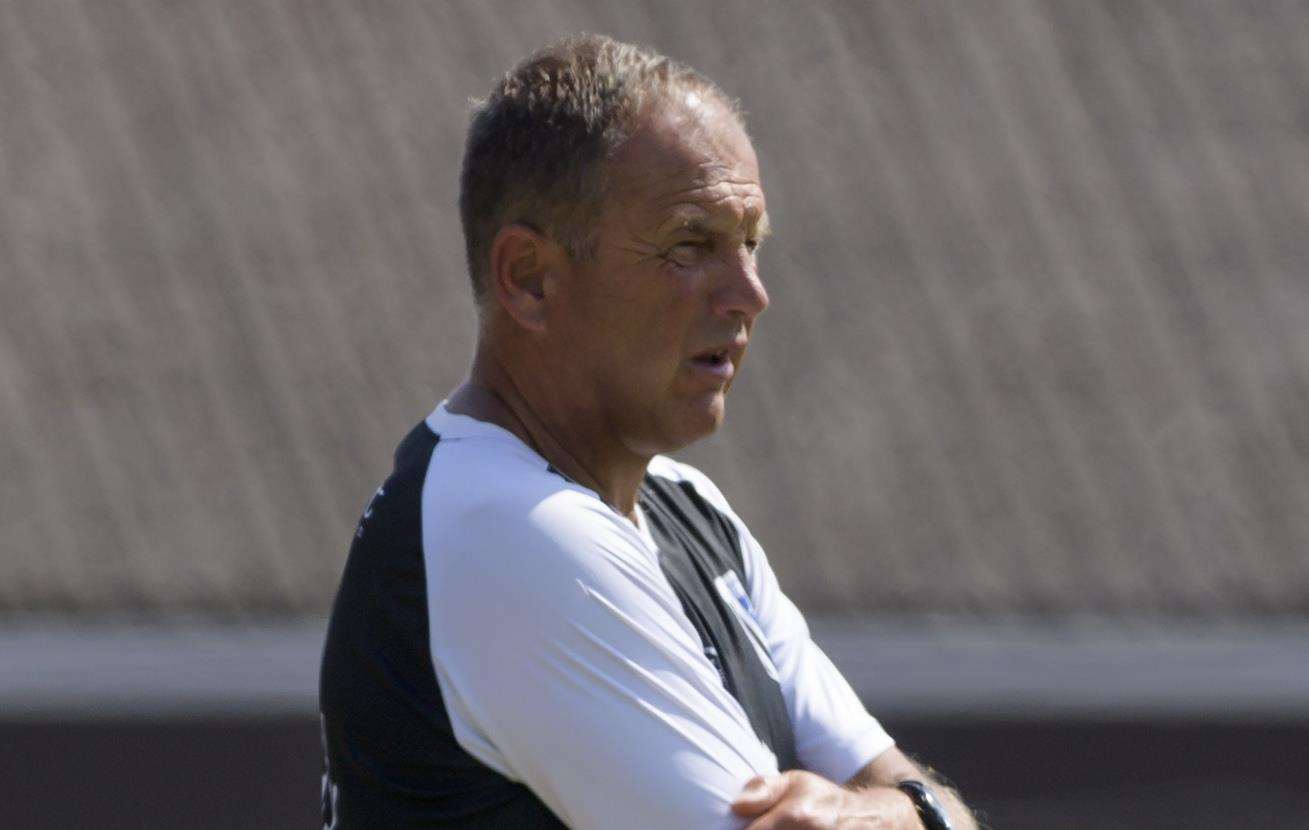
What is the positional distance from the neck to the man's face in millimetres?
21

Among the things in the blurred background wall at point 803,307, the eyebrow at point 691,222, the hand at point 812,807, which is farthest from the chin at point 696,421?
the blurred background wall at point 803,307

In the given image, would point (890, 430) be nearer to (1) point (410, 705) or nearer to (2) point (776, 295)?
(2) point (776, 295)

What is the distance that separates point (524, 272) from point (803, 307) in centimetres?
475

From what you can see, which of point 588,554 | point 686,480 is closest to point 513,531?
point 588,554

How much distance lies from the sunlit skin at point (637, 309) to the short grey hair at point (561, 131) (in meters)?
0.02

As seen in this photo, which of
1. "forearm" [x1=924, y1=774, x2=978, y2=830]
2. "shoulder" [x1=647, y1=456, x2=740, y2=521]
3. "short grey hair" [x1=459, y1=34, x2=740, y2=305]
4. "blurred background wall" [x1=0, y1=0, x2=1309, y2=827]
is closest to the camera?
"short grey hair" [x1=459, y1=34, x2=740, y2=305]

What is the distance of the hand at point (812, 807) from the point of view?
1.99 m

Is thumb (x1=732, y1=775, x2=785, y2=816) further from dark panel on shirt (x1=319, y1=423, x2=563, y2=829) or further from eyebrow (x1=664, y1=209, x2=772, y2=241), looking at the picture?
eyebrow (x1=664, y1=209, x2=772, y2=241)

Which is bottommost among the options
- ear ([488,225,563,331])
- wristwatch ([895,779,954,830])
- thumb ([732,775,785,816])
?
wristwatch ([895,779,954,830])

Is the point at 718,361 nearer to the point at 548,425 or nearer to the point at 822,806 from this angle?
the point at 548,425

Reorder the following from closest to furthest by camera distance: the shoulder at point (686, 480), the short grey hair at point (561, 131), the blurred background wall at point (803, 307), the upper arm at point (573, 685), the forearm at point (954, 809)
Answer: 1. the upper arm at point (573, 685)
2. the short grey hair at point (561, 131)
3. the forearm at point (954, 809)
4. the shoulder at point (686, 480)
5. the blurred background wall at point (803, 307)

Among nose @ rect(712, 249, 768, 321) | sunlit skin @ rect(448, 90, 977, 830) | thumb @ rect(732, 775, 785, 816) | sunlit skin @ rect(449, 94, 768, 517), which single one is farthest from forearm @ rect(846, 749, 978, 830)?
nose @ rect(712, 249, 768, 321)

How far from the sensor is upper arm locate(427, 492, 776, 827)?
1943 millimetres

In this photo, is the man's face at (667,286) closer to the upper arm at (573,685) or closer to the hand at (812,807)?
the upper arm at (573,685)
